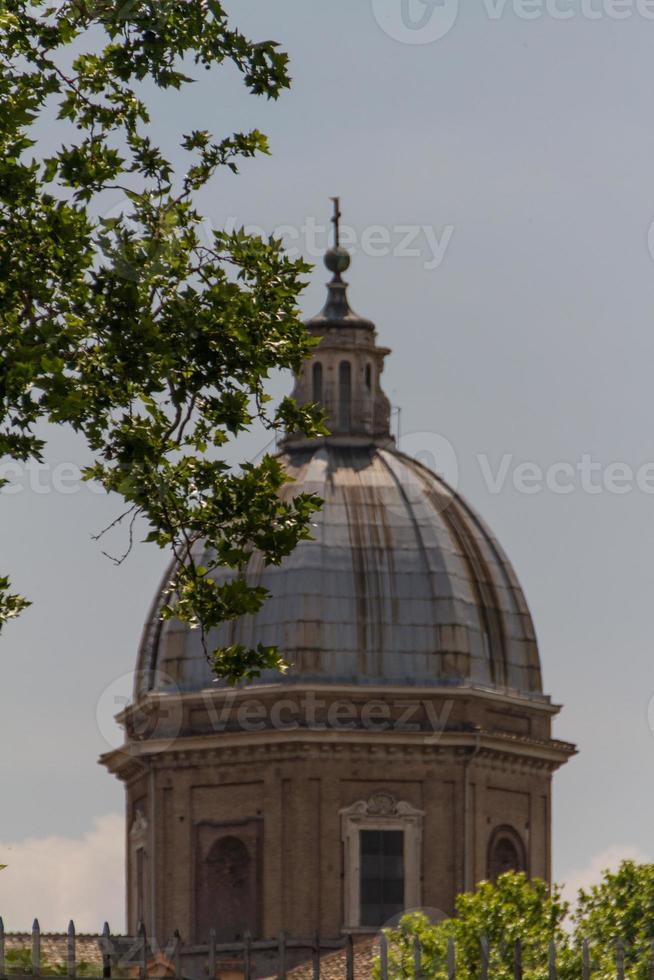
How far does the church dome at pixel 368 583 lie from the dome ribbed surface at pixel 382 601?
0.07 ft

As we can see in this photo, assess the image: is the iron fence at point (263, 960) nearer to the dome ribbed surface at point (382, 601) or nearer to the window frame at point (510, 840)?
the window frame at point (510, 840)

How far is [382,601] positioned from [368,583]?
48cm

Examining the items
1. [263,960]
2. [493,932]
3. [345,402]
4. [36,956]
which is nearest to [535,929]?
[493,932]

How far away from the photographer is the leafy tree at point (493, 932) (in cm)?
6244

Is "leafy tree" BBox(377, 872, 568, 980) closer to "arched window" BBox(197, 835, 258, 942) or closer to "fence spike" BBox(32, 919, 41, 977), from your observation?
"arched window" BBox(197, 835, 258, 942)

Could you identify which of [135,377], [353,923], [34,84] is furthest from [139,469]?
Answer: [353,923]

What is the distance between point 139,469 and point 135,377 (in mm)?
792

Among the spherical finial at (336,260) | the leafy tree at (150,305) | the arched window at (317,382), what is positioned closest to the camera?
the leafy tree at (150,305)

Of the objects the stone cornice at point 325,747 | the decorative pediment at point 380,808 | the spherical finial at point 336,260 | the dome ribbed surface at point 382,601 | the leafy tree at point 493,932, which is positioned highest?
the spherical finial at point 336,260

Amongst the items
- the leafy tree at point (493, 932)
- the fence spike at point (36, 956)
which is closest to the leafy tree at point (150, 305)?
the fence spike at point (36, 956)

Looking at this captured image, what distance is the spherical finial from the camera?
87375 mm

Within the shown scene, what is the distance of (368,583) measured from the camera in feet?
271

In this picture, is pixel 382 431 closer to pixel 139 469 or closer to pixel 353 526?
pixel 353 526

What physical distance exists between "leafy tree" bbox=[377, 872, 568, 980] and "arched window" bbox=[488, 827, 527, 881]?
9.84 meters
